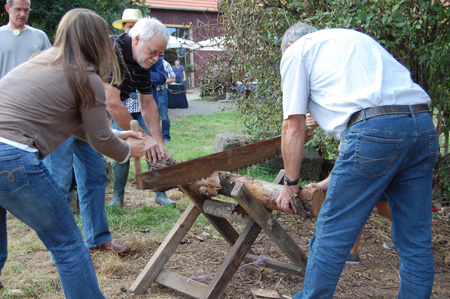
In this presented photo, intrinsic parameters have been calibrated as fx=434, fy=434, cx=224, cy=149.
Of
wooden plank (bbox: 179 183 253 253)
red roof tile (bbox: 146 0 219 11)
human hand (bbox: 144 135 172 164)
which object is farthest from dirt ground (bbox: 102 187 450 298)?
red roof tile (bbox: 146 0 219 11)

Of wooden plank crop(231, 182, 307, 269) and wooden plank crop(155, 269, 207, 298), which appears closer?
wooden plank crop(231, 182, 307, 269)

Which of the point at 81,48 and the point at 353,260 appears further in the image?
the point at 353,260

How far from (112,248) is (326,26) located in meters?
2.87

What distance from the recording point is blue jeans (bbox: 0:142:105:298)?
2.14 m

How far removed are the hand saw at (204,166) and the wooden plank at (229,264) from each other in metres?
0.47

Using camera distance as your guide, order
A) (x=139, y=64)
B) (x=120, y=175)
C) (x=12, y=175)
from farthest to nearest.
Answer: (x=120, y=175) < (x=139, y=64) < (x=12, y=175)

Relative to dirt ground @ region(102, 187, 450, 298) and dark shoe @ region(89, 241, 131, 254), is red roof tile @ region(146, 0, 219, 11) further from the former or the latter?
dark shoe @ region(89, 241, 131, 254)

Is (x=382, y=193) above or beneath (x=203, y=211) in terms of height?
above

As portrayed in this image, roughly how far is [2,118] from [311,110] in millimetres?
1694

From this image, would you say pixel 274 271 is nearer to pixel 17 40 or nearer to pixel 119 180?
pixel 119 180

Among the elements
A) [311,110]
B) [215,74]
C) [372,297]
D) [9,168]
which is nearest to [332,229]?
[311,110]

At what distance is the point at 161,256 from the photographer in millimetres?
3363

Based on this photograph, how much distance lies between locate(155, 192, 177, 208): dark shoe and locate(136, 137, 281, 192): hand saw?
206 cm

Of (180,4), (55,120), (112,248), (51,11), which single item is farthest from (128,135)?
(180,4)
